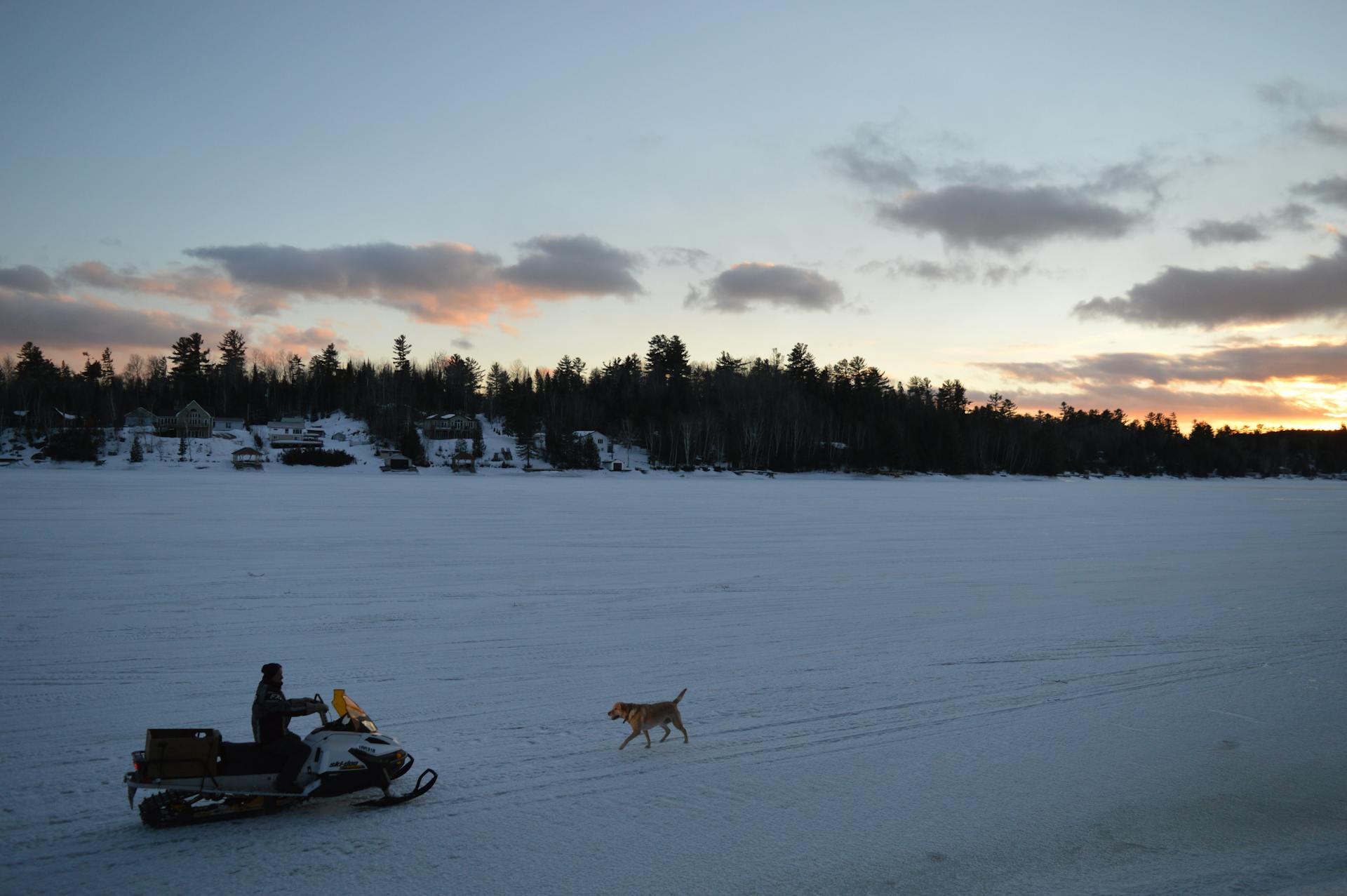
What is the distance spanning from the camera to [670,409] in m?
114

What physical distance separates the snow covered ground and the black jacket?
1.99 ft

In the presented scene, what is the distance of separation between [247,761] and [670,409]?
109511mm

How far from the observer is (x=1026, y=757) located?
269 inches

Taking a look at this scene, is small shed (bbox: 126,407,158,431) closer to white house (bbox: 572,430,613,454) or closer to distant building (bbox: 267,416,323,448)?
distant building (bbox: 267,416,323,448)

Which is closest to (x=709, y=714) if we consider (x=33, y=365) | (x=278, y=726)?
(x=278, y=726)

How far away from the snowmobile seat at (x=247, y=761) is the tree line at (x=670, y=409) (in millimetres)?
88460

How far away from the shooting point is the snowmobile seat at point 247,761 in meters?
5.26

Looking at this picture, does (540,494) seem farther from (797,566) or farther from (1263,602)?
(1263,602)

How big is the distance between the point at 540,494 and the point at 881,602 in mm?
33153

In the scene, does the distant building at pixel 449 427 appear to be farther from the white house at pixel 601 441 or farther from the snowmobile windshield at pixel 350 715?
the snowmobile windshield at pixel 350 715

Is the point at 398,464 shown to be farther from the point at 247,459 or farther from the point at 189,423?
the point at 189,423

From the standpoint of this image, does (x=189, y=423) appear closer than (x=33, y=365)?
Yes

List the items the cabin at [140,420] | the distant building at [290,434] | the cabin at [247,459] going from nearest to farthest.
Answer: the cabin at [247,459] → the distant building at [290,434] → the cabin at [140,420]

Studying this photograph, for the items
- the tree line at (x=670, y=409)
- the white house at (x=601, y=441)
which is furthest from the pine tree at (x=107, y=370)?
the white house at (x=601, y=441)
